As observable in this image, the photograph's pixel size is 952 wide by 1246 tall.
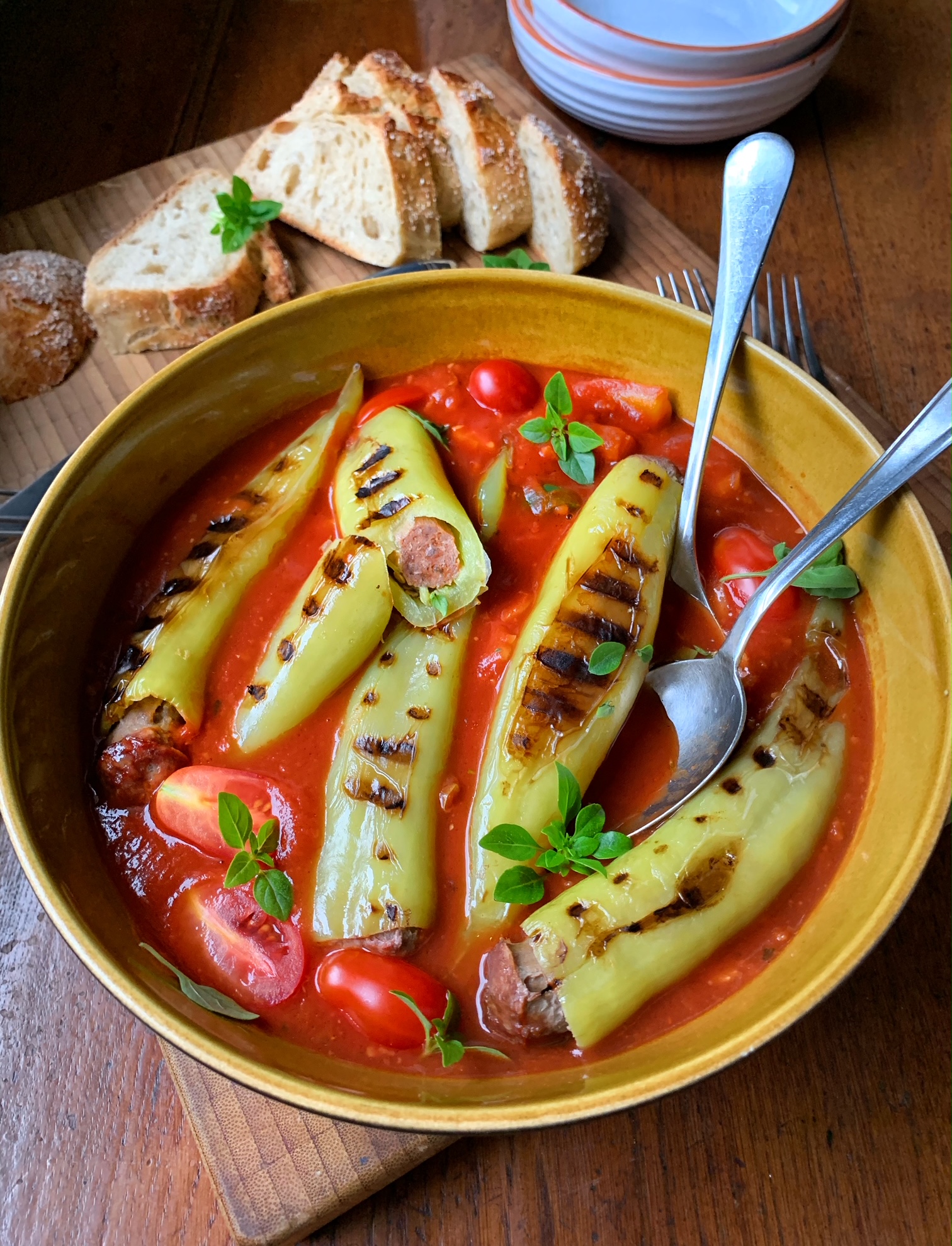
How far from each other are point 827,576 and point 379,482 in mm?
1072

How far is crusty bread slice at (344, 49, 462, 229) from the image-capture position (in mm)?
3004

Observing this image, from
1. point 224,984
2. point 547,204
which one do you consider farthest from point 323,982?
point 547,204

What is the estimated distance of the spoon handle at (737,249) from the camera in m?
2.17

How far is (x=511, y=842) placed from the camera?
72.4 inches

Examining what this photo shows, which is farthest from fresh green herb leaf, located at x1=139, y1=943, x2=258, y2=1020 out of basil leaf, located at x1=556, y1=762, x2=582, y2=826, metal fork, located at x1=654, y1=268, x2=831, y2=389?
metal fork, located at x1=654, y1=268, x2=831, y2=389

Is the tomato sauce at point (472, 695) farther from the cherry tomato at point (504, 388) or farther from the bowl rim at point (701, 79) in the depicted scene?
the bowl rim at point (701, 79)

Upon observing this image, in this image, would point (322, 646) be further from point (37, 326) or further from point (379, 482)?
point (37, 326)

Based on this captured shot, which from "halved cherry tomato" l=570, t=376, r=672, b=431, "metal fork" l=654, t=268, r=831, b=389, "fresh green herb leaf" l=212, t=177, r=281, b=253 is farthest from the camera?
"fresh green herb leaf" l=212, t=177, r=281, b=253

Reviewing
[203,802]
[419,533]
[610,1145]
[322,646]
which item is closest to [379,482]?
[419,533]

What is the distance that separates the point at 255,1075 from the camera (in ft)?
5.10

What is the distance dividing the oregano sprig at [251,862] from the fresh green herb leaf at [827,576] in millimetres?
1226

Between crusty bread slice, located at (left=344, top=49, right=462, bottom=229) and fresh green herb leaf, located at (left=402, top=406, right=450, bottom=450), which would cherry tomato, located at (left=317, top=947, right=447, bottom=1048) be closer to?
fresh green herb leaf, located at (left=402, top=406, right=450, bottom=450)

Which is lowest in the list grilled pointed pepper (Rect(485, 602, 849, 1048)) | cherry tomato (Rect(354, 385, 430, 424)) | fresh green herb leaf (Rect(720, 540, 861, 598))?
grilled pointed pepper (Rect(485, 602, 849, 1048))

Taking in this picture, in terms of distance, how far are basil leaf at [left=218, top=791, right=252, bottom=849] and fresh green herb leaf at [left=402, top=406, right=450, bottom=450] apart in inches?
42.3
